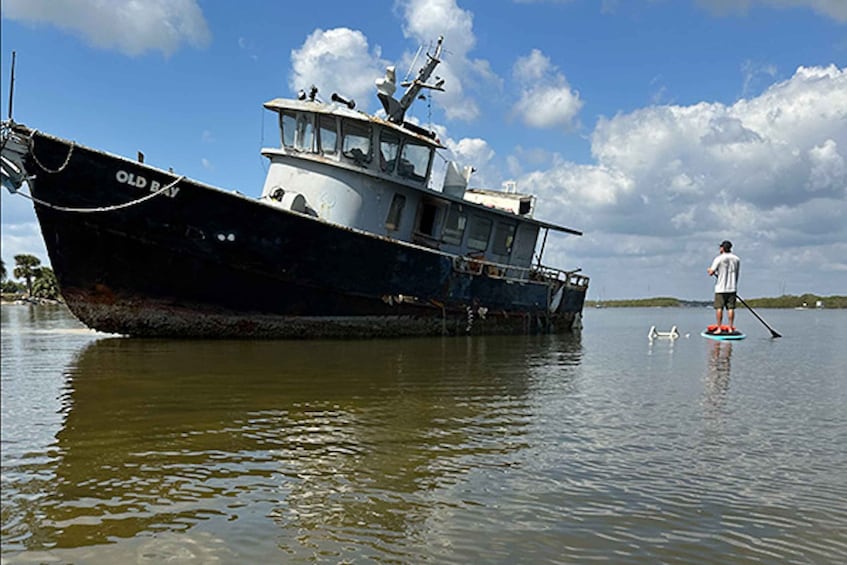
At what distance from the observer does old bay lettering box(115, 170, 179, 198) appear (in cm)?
1173

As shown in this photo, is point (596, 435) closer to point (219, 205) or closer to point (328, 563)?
point (328, 563)

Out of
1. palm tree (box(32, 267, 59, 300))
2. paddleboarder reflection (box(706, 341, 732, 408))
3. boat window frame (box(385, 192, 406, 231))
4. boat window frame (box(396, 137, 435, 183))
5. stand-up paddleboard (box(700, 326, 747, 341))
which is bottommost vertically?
palm tree (box(32, 267, 59, 300))

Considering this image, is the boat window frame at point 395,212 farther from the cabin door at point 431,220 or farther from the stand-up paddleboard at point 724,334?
the stand-up paddleboard at point 724,334

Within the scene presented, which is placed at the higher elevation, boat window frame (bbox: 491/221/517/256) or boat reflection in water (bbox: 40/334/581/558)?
boat window frame (bbox: 491/221/517/256)

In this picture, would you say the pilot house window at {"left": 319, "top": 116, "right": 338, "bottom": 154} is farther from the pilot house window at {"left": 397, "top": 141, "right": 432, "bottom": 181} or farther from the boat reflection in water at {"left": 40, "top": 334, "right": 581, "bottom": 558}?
the boat reflection in water at {"left": 40, "top": 334, "right": 581, "bottom": 558}

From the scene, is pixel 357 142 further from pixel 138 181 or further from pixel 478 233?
pixel 138 181

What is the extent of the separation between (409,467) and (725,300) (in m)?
14.2

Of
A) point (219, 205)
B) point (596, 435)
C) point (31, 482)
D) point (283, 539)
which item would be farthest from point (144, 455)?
point (219, 205)

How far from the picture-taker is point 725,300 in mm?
16297

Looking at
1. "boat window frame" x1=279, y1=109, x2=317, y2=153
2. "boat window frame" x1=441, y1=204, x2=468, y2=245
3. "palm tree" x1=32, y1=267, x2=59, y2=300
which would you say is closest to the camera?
"boat window frame" x1=279, y1=109, x2=317, y2=153

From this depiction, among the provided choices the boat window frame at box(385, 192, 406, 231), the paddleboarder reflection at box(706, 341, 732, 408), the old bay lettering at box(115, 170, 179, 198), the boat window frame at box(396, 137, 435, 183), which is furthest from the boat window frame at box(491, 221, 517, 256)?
the old bay lettering at box(115, 170, 179, 198)

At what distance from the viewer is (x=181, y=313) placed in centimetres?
1282

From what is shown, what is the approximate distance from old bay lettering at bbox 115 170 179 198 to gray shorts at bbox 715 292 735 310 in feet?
42.9

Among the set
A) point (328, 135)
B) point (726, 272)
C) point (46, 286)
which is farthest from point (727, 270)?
point (46, 286)
